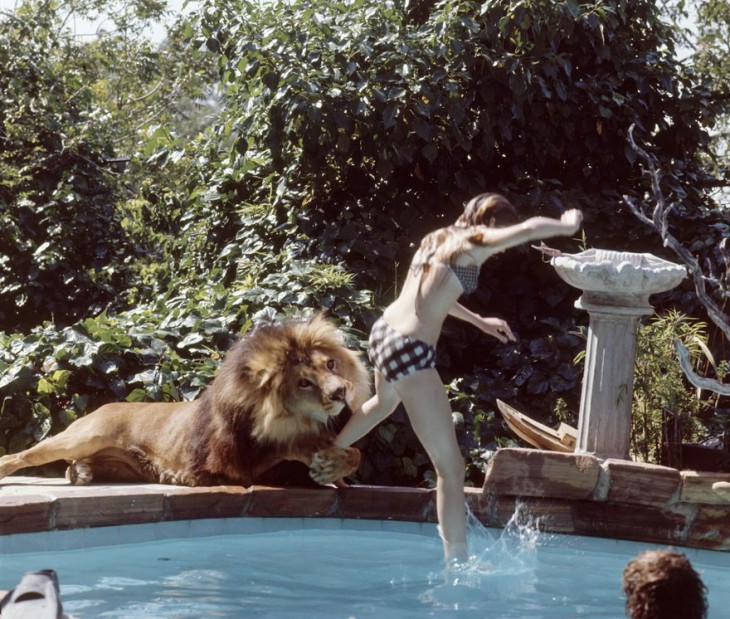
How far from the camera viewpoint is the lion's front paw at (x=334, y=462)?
5.13 metres

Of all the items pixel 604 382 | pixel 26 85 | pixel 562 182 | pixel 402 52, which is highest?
pixel 26 85

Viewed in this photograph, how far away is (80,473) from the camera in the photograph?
220 inches

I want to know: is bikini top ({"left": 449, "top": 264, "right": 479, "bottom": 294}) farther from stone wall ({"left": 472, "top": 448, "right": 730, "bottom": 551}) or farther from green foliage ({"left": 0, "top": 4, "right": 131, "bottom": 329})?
green foliage ({"left": 0, "top": 4, "right": 131, "bottom": 329})

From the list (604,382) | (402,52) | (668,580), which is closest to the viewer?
(668,580)

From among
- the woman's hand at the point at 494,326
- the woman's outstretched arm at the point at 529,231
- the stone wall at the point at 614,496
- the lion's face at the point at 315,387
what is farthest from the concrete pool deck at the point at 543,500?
the woman's outstretched arm at the point at 529,231

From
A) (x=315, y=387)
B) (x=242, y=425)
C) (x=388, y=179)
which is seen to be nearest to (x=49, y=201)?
(x=388, y=179)

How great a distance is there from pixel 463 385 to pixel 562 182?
214 centimetres

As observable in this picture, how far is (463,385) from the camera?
22.2ft

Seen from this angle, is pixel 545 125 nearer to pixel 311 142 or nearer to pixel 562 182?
pixel 562 182

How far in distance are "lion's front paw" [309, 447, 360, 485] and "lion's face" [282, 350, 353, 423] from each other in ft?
0.82

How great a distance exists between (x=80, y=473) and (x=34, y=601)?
328 centimetres

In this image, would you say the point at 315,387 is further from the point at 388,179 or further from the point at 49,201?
the point at 49,201

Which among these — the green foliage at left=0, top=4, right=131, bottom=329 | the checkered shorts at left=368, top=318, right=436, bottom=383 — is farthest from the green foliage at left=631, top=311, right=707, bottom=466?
the green foliage at left=0, top=4, right=131, bottom=329

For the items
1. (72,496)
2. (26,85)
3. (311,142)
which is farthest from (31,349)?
(26,85)
